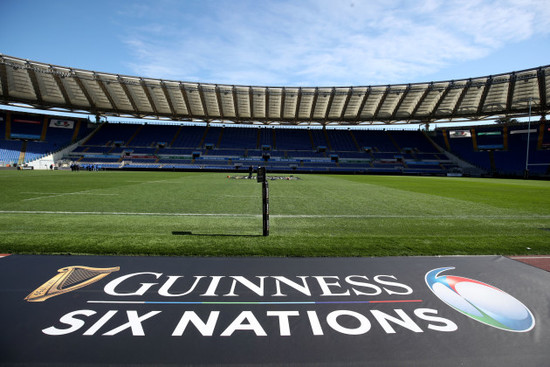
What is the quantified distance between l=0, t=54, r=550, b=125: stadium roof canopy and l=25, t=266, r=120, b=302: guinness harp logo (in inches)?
1675

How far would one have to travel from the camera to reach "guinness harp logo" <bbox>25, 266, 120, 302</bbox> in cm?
267

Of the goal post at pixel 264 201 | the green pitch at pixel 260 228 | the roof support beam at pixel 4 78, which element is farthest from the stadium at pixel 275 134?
the goal post at pixel 264 201

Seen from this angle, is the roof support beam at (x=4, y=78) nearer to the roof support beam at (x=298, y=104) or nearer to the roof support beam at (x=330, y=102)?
the roof support beam at (x=298, y=104)

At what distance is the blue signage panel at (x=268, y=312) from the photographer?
6.39 feet

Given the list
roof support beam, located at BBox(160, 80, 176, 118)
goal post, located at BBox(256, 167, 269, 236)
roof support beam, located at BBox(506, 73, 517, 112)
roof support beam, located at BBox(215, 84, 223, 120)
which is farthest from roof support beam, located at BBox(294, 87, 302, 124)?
goal post, located at BBox(256, 167, 269, 236)

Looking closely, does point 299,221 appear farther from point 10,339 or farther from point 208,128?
point 208,128

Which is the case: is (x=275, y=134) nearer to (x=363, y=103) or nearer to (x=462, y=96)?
(x=363, y=103)

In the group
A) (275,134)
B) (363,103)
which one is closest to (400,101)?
(363,103)

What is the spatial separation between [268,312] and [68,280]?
7.60 feet

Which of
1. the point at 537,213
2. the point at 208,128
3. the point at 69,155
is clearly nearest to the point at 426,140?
the point at 208,128

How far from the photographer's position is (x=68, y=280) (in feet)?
9.79

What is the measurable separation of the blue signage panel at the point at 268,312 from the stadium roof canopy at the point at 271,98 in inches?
1684

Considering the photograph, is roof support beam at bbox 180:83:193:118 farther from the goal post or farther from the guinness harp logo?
the guinness harp logo

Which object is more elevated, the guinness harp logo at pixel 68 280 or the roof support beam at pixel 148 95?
the roof support beam at pixel 148 95
